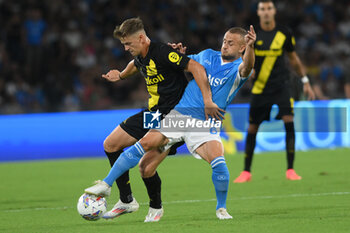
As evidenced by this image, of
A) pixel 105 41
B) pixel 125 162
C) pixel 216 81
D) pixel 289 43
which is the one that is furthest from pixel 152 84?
pixel 105 41

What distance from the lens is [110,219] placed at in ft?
20.3

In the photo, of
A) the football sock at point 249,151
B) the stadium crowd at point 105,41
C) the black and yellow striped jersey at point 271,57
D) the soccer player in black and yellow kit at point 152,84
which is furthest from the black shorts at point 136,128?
the stadium crowd at point 105,41

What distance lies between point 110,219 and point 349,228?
214 centimetres

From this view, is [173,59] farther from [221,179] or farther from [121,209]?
[121,209]

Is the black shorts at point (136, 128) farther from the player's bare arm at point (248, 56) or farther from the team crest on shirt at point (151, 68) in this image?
the player's bare arm at point (248, 56)

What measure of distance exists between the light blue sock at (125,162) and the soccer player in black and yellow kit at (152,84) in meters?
0.50

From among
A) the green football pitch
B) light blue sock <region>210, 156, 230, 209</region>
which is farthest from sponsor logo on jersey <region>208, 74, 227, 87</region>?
the green football pitch

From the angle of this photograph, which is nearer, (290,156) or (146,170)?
(146,170)

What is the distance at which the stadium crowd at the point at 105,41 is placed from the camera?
14.3m

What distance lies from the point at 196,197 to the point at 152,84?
1.96 m

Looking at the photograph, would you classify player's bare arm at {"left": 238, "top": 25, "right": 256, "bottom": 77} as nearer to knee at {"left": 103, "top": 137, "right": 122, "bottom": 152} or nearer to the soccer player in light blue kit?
the soccer player in light blue kit

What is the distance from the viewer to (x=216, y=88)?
6035 millimetres

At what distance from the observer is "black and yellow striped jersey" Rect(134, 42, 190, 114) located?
588 centimetres

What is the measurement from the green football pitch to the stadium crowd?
6.71ft
